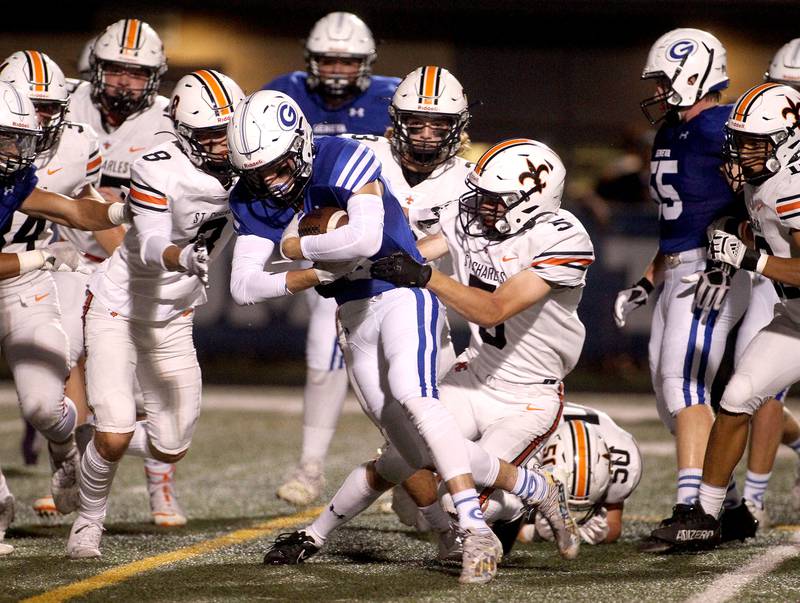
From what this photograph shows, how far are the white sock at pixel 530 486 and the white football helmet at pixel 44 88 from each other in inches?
85.7

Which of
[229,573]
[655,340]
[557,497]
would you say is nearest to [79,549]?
[229,573]

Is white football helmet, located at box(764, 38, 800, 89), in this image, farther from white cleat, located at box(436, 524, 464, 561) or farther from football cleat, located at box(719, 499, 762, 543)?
white cleat, located at box(436, 524, 464, 561)

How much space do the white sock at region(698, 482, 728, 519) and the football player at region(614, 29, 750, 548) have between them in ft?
0.26

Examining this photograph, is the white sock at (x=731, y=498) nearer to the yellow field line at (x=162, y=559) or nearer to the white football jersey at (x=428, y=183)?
the white football jersey at (x=428, y=183)

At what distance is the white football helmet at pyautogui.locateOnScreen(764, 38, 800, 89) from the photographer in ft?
19.1

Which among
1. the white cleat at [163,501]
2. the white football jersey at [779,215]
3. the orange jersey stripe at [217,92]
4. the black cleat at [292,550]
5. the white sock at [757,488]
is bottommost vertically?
the white cleat at [163,501]

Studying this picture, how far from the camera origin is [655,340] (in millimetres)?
5332

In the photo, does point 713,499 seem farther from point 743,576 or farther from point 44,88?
point 44,88

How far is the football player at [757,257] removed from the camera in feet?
15.3

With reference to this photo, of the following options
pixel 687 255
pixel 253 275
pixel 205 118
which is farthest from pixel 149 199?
pixel 687 255

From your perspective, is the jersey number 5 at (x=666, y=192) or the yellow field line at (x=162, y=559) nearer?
the yellow field line at (x=162, y=559)

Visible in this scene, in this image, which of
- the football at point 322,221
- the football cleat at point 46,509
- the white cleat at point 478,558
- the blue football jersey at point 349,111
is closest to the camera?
the white cleat at point 478,558

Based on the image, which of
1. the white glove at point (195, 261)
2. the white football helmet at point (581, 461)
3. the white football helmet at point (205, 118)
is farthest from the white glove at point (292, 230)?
the white football helmet at point (581, 461)

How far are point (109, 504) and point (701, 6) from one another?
753 centimetres
